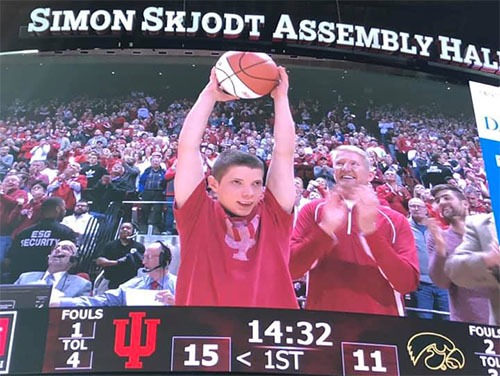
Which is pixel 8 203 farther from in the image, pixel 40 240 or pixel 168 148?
pixel 168 148

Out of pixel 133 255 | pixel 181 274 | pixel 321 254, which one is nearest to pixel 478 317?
pixel 321 254

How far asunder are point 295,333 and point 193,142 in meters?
2.14

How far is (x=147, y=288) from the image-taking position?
19.0 feet

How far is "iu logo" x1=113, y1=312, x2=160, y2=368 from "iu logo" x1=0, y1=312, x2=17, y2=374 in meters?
0.87

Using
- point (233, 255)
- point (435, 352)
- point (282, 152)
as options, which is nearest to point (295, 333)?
point (233, 255)

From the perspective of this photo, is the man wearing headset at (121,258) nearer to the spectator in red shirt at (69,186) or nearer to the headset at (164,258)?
the headset at (164,258)

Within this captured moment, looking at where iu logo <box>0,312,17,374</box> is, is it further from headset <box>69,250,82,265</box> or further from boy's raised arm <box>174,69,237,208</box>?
boy's raised arm <box>174,69,237,208</box>

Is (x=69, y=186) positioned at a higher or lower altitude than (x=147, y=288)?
higher

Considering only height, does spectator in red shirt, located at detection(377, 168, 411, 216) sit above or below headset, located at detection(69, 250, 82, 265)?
above

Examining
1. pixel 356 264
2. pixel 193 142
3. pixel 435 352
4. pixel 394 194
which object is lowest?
pixel 435 352

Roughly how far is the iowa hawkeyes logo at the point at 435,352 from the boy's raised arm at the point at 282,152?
168cm

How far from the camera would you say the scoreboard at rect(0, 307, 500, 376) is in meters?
5.30

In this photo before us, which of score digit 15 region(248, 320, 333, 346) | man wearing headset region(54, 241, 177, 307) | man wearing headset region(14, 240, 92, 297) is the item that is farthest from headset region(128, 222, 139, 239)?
score digit 15 region(248, 320, 333, 346)

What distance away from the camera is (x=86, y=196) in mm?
6516
